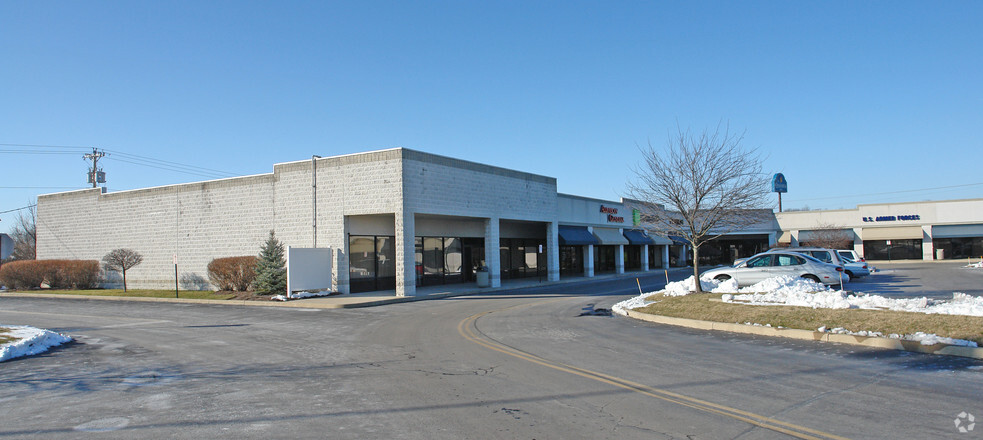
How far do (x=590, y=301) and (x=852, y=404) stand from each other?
1599 centimetres

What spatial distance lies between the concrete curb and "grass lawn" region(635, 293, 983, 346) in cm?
22

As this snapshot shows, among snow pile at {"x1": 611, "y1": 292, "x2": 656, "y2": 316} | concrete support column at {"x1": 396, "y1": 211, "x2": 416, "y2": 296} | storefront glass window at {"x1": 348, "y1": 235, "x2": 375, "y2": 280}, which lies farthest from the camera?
storefront glass window at {"x1": 348, "y1": 235, "x2": 375, "y2": 280}

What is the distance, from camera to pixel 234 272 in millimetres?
27859

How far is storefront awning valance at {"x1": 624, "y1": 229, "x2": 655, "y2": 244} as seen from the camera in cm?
4672

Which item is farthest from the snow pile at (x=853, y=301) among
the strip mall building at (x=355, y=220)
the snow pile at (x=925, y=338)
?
the strip mall building at (x=355, y=220)

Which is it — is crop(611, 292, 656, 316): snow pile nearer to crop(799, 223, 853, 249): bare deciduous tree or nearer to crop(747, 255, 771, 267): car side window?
crop(747, 255, 771, 267): car side window

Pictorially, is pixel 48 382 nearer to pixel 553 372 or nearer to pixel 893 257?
pixel 553 372

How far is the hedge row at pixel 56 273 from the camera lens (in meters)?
35.6

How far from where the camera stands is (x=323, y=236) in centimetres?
2772

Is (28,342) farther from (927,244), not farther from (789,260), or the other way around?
(927,244)

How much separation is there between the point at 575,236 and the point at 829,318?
26781 millimetres

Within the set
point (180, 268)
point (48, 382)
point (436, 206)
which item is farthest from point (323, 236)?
point (48, 382)

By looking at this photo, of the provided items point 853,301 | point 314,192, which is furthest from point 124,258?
point 853,301

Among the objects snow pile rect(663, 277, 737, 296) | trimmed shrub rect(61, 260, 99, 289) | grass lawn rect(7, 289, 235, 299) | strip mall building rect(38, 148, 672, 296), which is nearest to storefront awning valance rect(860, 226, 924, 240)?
strip mall building rect(38, 148, 672, 296)
